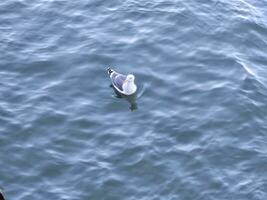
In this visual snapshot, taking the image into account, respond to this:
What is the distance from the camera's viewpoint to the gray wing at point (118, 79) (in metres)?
27.6

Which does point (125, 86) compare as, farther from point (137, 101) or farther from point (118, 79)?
point (137, 101)

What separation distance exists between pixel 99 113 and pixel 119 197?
15.6 feet

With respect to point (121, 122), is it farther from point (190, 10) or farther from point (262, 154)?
point (190, 10)

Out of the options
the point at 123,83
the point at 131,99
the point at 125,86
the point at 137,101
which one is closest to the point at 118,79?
the point at 123,83

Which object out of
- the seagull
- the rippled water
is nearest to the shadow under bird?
the seagull

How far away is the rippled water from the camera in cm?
2388

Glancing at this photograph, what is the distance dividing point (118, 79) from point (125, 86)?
66cm

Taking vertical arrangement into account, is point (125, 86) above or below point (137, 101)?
above

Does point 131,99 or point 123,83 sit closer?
point 123,83

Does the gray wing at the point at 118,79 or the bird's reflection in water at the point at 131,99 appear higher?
the gray wing at the point at 118,79

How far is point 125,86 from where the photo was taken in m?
27.3

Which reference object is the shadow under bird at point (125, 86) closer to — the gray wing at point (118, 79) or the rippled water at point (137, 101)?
the gray wing at point (118, 79)

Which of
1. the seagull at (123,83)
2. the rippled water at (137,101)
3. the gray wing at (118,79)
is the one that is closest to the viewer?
the rippled water at (137,101)

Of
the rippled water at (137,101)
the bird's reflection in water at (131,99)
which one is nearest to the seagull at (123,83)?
the bird's reflection in water at (131,99)
